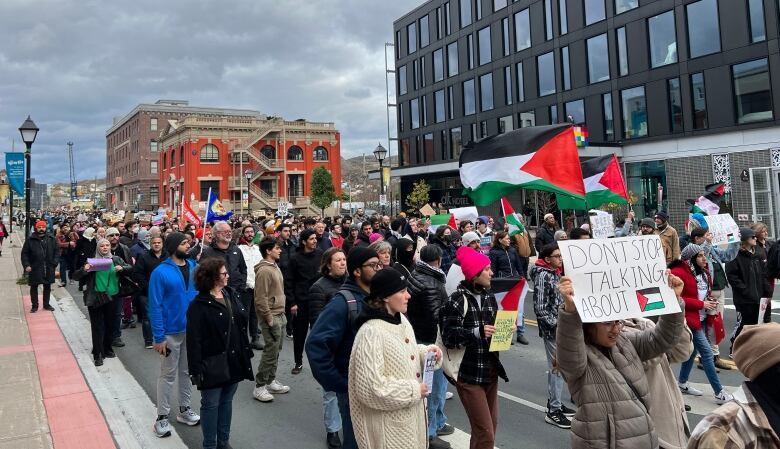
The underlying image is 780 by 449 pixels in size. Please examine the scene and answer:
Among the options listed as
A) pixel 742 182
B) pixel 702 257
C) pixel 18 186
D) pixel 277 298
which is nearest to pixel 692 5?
pixel 742 182

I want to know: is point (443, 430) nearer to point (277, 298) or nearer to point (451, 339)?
point (451, 339)

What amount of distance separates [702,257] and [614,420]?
4356 mm

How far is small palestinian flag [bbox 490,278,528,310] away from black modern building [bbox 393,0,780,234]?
59.4 feet

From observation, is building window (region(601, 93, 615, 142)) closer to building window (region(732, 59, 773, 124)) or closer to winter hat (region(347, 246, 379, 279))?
building window (region(732, 59, 773, 124))

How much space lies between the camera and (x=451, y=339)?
432 centimetres

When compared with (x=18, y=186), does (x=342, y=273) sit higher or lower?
lower

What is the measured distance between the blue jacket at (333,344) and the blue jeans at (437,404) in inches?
62.8

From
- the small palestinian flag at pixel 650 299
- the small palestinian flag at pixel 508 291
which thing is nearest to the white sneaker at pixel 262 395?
the small palestinian flag at pixel 508 291

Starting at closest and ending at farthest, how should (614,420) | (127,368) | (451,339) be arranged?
1. (614,420)
2. (451,339)
3. (127,368)

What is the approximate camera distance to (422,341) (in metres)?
5.16

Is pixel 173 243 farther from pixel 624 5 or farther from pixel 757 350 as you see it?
pixel 624 5

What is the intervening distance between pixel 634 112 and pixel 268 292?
29076 millimetres

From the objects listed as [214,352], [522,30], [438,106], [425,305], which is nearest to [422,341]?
[425,305]

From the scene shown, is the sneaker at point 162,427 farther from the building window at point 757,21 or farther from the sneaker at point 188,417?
the building window at point 757,21
